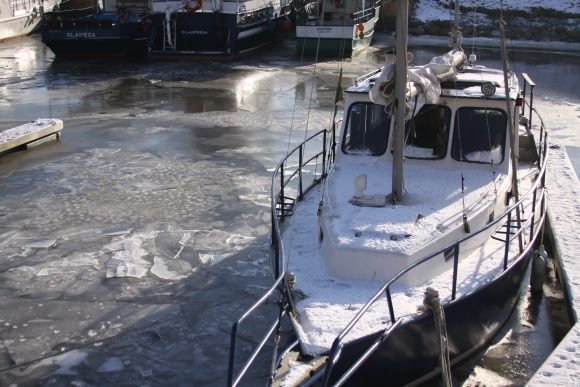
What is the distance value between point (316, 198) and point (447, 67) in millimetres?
2298

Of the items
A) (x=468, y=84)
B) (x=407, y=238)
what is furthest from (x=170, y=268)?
(x=468, y=84)

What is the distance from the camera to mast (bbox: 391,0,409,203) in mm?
6926

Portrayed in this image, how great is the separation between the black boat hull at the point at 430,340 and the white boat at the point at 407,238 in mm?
14

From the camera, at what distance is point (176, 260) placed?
9.58 m

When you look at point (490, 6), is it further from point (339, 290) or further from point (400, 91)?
point (339, 290)

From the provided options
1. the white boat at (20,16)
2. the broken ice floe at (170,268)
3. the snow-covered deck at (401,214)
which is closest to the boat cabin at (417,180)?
the snow-covered deck at (401,214)

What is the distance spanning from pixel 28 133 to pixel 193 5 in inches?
596

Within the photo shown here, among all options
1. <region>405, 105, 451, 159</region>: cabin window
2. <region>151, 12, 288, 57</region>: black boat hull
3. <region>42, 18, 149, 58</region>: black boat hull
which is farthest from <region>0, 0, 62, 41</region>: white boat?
<region>405, 105, 451, 159</region>: cabin window

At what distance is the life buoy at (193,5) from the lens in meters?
28.7

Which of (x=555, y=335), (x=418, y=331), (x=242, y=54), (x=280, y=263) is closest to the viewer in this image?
(x=418, y=331)

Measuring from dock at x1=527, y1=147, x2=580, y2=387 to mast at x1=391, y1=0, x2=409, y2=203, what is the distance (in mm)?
2242

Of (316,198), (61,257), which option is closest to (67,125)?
(61,257)

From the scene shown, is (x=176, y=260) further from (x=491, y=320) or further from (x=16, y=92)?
(x=16, y=92)

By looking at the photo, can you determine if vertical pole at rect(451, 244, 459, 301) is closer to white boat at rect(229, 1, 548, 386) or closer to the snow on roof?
white boat at rect(229, 1, 548, 386)
